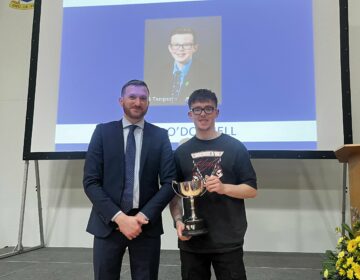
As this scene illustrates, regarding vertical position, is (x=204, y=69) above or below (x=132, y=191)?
above

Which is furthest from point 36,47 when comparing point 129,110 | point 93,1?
point 129,110

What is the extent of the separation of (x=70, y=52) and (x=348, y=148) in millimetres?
2437

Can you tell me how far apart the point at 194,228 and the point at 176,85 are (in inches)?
70.4

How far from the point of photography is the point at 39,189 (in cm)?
330

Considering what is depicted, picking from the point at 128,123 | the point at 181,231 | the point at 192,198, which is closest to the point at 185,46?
the point at 128,123

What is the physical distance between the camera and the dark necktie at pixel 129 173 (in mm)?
1546

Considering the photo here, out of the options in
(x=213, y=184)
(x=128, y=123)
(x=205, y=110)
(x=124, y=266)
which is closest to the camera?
(x=213, y=184)

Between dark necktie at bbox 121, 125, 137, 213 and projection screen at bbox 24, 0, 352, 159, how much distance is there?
126cm

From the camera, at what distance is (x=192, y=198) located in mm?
1476

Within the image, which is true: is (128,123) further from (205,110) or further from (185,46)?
(185,46)

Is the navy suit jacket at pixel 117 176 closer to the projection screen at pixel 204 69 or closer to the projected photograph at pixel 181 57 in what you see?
the projection screen at pixel 204 69

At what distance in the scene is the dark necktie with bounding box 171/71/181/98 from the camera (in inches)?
118

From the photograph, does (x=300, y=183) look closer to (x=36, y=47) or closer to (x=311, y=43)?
(x=311, y=43)

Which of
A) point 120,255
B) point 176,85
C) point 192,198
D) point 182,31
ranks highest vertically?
point 182,31
